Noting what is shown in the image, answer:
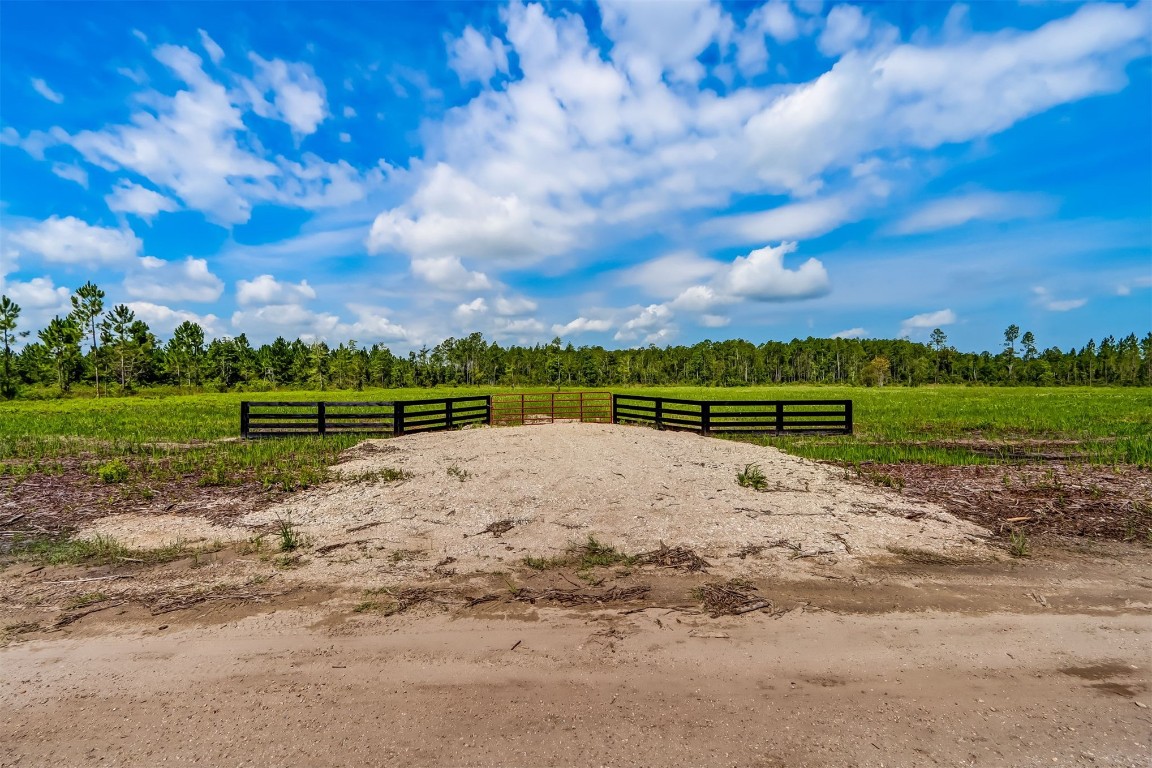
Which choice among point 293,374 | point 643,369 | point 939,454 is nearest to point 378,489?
point 939,454

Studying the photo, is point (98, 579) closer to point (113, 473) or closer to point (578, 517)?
point (578, 517)

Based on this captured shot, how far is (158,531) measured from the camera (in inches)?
293

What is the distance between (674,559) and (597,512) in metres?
2.23

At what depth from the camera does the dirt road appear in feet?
10.0

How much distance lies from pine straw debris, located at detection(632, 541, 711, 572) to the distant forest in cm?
8060

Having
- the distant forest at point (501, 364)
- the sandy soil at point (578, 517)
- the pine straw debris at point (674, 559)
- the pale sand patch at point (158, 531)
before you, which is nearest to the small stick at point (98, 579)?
the pale sand patch at point (158, 531)

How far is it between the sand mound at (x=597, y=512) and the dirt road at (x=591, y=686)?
1.59 meters

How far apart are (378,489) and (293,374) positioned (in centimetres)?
10091

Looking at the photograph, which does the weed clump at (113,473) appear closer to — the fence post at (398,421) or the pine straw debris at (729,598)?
the fence post at (398,421)

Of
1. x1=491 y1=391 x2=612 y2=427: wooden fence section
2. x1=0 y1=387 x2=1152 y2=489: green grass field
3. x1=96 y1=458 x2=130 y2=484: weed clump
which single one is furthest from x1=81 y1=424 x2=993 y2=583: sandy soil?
x1=491 y1=391 x2=612 y2=427: wooden fence section

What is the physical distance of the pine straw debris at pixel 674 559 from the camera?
5.97 metres

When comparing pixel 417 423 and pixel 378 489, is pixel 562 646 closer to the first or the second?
pixel 378 489

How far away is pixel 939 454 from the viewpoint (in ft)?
45.8

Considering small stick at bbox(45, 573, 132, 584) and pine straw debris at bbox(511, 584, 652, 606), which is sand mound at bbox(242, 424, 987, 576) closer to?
pine straw debris at bbox(511, 584, 652, 606)
